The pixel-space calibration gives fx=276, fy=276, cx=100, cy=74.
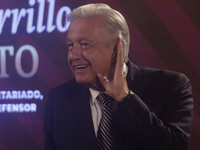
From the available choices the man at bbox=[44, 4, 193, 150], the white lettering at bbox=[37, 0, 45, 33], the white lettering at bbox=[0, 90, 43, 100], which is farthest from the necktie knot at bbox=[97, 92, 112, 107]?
the white lettering at bbox=[37, 0, 45, 33]

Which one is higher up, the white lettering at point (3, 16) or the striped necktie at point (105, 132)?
the white lettering at point (3, 16)

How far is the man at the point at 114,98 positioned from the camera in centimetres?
100

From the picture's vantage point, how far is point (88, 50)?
1146mm

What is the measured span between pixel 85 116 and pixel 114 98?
0.29 meters

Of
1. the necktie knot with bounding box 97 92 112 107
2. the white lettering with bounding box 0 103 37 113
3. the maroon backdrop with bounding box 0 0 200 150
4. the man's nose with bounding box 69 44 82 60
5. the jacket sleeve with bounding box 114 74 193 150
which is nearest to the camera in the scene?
the jacket sleeve with bounding box 114 74 193 150

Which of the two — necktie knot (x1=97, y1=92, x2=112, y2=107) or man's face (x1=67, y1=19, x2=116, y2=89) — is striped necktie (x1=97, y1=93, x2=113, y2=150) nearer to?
necktie knot (x1=97, y1=92, x2=112, y2=107)

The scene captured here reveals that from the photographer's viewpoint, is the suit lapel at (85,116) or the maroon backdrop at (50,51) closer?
the suit lapel at (85,116)

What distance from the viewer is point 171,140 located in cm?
104

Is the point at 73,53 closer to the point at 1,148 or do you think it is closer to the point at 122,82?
the point at 122,82

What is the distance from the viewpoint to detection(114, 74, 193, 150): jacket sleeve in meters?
0.99

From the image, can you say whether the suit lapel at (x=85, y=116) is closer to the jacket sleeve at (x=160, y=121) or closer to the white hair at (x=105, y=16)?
the jacket sleeve at (x=160, y=121)

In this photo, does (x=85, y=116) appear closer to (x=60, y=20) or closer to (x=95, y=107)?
(x=95, y=107)

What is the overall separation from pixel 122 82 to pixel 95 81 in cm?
21

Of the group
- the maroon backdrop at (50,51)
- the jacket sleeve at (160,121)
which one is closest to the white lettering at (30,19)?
the maroon backdrop at (50,51)
